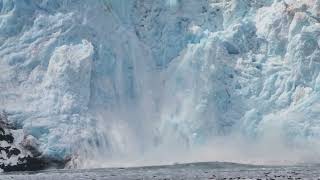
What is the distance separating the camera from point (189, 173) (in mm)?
52719

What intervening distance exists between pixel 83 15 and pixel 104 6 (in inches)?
81.7

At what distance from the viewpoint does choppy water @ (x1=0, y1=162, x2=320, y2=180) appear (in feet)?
159

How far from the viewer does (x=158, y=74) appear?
70.3m

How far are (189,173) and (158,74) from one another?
747 inches

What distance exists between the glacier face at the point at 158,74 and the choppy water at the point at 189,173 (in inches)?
159

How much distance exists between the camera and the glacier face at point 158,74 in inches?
2485

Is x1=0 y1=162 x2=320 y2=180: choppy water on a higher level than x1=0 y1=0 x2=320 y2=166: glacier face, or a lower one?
lower

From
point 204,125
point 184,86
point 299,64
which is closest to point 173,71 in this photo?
point 184,86

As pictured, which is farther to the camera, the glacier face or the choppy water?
the glacier face

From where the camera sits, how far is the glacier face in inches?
2485

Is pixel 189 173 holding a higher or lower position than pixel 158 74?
lower

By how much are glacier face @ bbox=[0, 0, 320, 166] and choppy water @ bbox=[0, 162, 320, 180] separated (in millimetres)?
4028

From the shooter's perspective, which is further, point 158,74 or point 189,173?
point 158,74

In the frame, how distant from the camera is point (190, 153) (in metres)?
63.9
